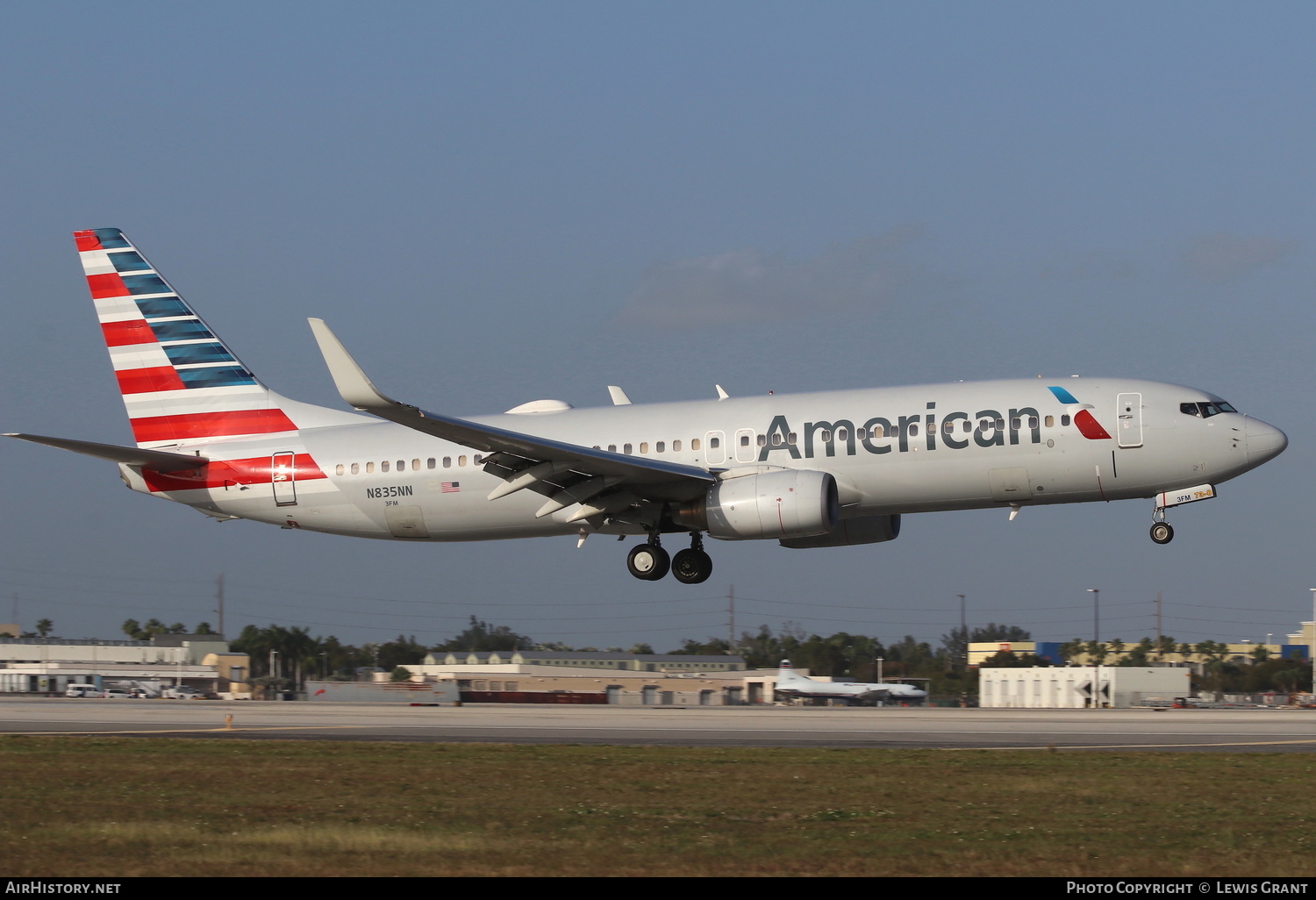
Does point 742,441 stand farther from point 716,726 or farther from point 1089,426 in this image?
point 1089,426

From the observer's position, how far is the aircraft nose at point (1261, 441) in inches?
1222

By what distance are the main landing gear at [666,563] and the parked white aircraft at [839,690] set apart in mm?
44535

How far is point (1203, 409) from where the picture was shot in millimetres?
31219

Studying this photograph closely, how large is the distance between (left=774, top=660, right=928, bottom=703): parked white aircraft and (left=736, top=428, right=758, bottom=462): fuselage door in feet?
155

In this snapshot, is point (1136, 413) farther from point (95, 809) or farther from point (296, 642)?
Answer: point (296, 642)

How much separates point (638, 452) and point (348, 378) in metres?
8.22

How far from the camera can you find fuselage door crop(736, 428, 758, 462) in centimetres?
3300

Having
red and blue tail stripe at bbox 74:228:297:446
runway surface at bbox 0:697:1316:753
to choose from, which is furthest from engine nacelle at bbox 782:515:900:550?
red and blue tail stripe at bbox 74:228:297:446

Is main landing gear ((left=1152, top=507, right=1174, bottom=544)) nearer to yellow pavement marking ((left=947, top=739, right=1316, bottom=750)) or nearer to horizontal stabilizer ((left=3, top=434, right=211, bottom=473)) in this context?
yellow pavement marking ((left=947, top=739, right=1316, bottom=750))

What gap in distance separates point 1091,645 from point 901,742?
95.9 meters

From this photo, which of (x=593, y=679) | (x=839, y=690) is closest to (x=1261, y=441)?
(x=593, y=679)

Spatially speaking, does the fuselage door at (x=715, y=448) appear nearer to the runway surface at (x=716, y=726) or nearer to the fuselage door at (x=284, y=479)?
the runway surface at (x=716, y=726)
